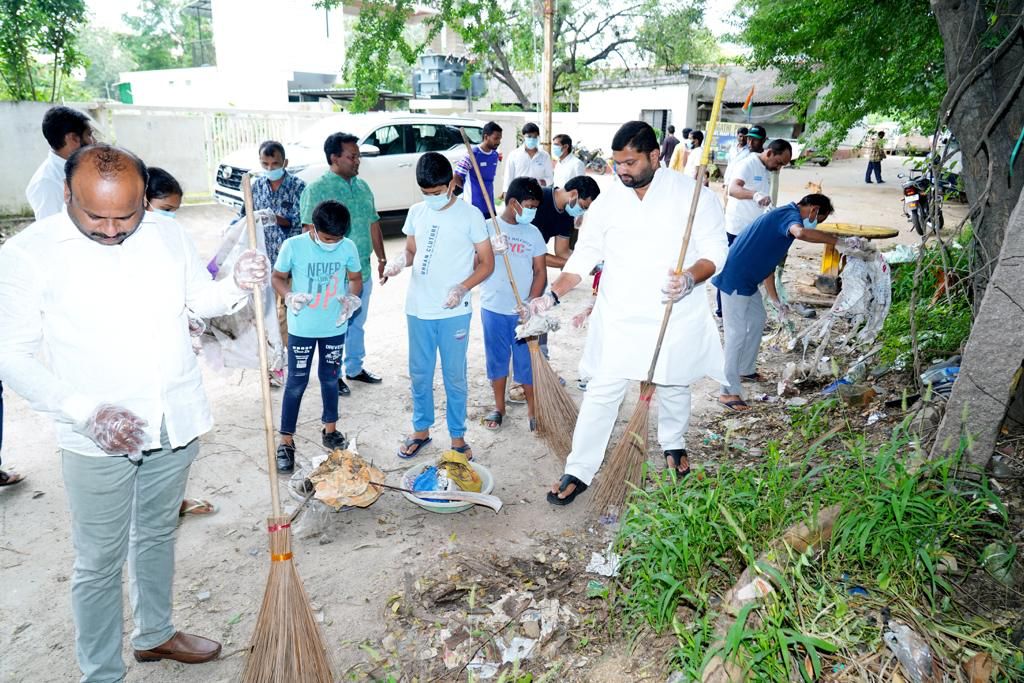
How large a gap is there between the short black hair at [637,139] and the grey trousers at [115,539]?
2.40 meters

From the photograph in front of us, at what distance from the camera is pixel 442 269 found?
395cm

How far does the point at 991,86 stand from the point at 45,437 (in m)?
6.13

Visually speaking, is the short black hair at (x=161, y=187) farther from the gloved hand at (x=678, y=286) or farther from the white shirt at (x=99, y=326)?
the gloved hand at (x=678, y=286)

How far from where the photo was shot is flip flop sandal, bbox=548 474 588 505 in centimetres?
382

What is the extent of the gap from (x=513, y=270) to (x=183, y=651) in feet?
9.30

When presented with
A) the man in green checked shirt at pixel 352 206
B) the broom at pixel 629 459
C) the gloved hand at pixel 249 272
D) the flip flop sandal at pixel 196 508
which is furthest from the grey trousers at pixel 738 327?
the gloved hand at pixel 249 272

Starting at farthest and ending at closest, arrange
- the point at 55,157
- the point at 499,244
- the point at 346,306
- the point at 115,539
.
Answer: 1. the point at 499,244
2. the point at 346,306
3. the point at 55,157
4. the point at 115,539

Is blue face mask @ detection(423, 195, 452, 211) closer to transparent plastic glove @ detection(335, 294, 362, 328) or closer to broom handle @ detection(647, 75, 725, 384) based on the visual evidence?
transparent plastic glove @ detection(335, 294, 362, 328)

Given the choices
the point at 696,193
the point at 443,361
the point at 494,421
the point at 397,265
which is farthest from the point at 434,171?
the point at 494,421

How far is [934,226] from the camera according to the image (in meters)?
3.51

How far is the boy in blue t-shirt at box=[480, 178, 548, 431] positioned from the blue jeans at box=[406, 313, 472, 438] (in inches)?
14.9

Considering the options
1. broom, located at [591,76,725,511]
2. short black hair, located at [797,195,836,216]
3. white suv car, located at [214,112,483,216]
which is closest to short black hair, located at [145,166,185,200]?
broom, located at [591,76,725,511]

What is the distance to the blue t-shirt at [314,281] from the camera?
3.94 meters

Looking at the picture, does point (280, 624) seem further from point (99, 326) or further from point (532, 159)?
point (532, 159)
